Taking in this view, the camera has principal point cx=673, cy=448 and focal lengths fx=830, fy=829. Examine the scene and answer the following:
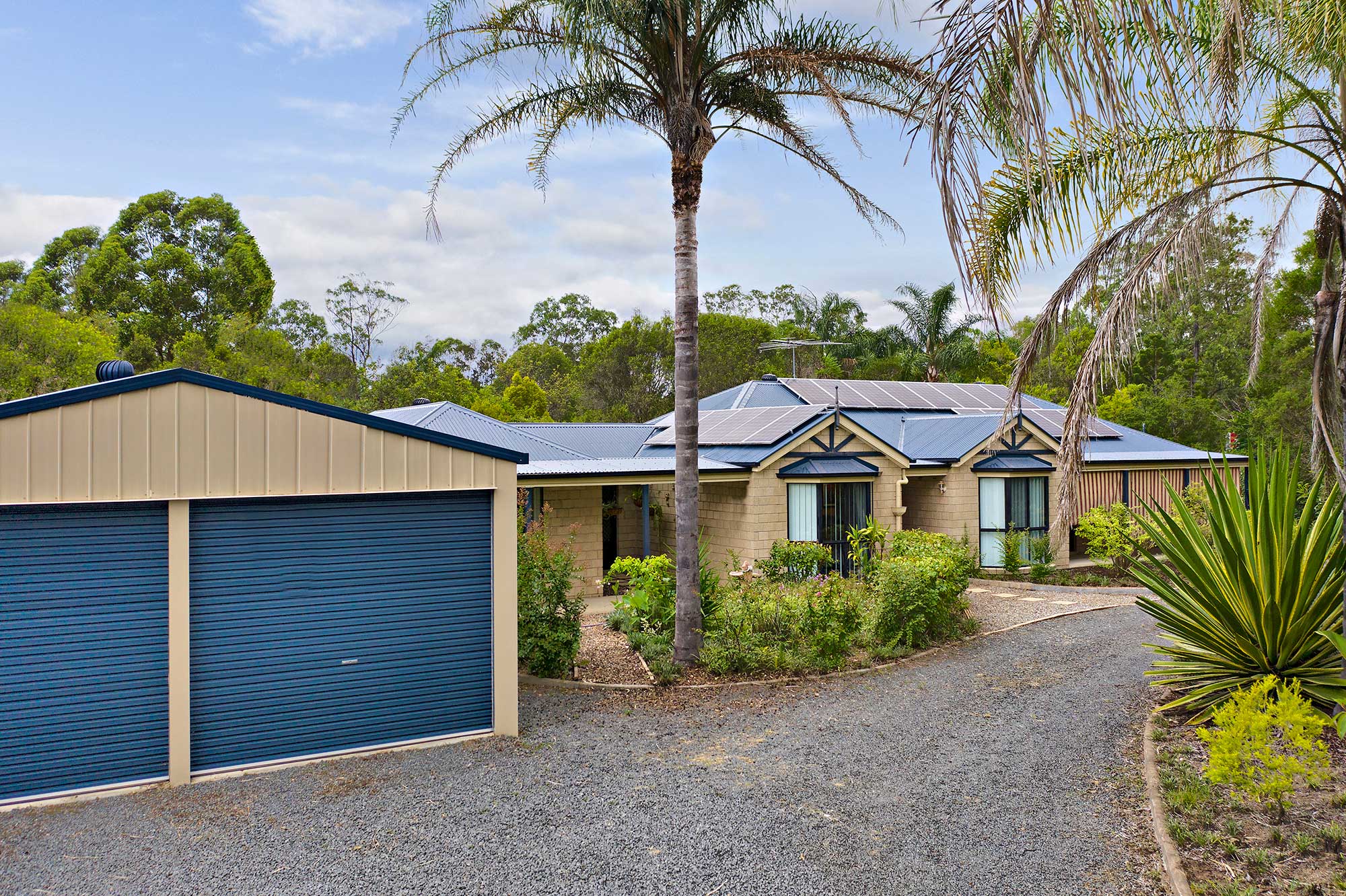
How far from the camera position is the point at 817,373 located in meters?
46.7

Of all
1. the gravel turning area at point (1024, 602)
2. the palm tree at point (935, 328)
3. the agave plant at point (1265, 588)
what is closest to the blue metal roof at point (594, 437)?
the gravel turning area at point (1024, 602)

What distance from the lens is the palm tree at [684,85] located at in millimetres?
9500

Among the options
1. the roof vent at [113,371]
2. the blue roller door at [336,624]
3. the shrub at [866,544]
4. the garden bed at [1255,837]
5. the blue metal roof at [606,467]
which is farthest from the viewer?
the blue metal roof at [606,467]

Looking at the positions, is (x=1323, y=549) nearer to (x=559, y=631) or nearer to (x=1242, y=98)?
(x=1242, y=98)

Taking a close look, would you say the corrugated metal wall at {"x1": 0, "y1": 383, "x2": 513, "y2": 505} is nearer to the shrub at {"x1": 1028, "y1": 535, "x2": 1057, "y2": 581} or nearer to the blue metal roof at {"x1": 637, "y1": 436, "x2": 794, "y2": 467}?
the blue metal roof at {"x1": 637, "y1": 436, "x2": 794, "y2": 467}

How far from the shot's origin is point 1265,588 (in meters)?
7.05

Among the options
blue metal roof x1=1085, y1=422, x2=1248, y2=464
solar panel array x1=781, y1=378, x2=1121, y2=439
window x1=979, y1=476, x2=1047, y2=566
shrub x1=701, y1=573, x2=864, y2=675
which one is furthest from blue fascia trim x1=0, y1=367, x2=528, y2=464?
blue metal roof x1=1085, y1=422, x2=1248, y2=464

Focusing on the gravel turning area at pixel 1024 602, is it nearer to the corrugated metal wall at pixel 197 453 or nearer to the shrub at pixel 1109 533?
the shrub at pixel 1109 533

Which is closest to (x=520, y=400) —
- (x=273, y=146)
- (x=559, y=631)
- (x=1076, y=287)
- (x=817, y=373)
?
(x=817, y=373)

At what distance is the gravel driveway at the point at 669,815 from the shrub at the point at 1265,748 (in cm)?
74

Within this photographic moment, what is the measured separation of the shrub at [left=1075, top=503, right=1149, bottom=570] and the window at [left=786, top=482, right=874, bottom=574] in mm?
4481

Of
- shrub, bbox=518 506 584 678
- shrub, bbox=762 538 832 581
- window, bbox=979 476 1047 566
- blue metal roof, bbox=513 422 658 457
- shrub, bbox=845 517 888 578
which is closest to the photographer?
shrub, bbox=518 506 584 678

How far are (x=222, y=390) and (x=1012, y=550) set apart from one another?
619 inches

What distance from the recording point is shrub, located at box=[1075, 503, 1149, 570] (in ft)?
54.4
